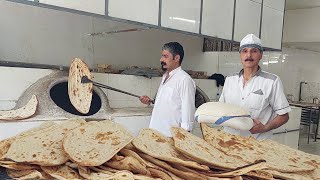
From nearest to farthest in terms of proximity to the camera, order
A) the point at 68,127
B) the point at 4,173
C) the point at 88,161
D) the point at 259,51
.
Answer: the point at 88,161
the point at 4,173
the point at 68,127
the point at 259,51

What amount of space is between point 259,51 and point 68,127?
57.5 inches

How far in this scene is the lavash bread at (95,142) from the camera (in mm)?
1034

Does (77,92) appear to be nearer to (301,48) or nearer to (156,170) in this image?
(156,170)

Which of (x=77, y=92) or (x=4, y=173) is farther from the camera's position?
(x=77, y=92)

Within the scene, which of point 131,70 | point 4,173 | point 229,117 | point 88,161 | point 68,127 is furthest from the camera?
point 131,70

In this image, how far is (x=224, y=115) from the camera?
1.65 m

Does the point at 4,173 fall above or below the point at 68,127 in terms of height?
below

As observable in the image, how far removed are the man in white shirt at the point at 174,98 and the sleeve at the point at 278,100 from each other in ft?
2.10

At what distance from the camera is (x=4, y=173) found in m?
1.14

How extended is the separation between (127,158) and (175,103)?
1644 millimetres

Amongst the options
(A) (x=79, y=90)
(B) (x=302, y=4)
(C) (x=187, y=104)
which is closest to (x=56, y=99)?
(A) (x=79, y=90)

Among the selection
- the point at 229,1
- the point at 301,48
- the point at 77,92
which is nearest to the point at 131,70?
the point at 77,92

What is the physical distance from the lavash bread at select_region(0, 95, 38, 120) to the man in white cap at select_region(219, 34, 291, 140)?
1702 millimetres

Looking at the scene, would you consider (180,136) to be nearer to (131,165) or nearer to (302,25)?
(131,165)
